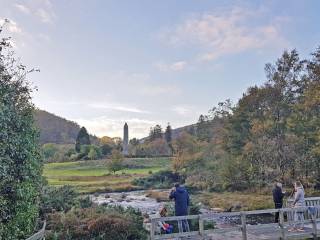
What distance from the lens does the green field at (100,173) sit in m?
65.2

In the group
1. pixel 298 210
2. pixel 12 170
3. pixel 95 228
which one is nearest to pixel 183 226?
pixel 95 228

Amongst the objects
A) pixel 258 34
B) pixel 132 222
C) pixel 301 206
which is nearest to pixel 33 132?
pixel 132 222

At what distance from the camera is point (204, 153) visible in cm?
5569

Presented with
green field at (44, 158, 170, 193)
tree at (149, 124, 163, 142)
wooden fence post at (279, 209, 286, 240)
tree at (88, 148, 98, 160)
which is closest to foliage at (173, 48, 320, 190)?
green field at (44, 158, 170, 193)

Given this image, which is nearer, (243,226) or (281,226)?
(243,226)

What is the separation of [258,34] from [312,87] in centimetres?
1337

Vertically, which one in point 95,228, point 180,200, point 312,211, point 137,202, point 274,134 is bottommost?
point 137,202

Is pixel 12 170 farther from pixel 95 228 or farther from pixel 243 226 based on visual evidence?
pixel 243 226

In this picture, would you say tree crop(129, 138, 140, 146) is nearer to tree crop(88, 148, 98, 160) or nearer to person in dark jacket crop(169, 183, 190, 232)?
tree crop(88, 148, 98, 160)

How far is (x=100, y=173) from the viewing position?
3282 inches

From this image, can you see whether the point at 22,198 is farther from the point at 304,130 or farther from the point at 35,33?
the point at 304,130

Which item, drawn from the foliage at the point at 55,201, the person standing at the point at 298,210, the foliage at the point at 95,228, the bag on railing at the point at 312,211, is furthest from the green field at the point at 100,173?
the bag on railing at the point at 312,211

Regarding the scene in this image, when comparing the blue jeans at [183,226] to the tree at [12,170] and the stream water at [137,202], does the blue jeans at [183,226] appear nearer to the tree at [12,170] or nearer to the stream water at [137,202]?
the tree at [12,170]

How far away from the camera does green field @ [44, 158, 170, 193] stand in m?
65.2
